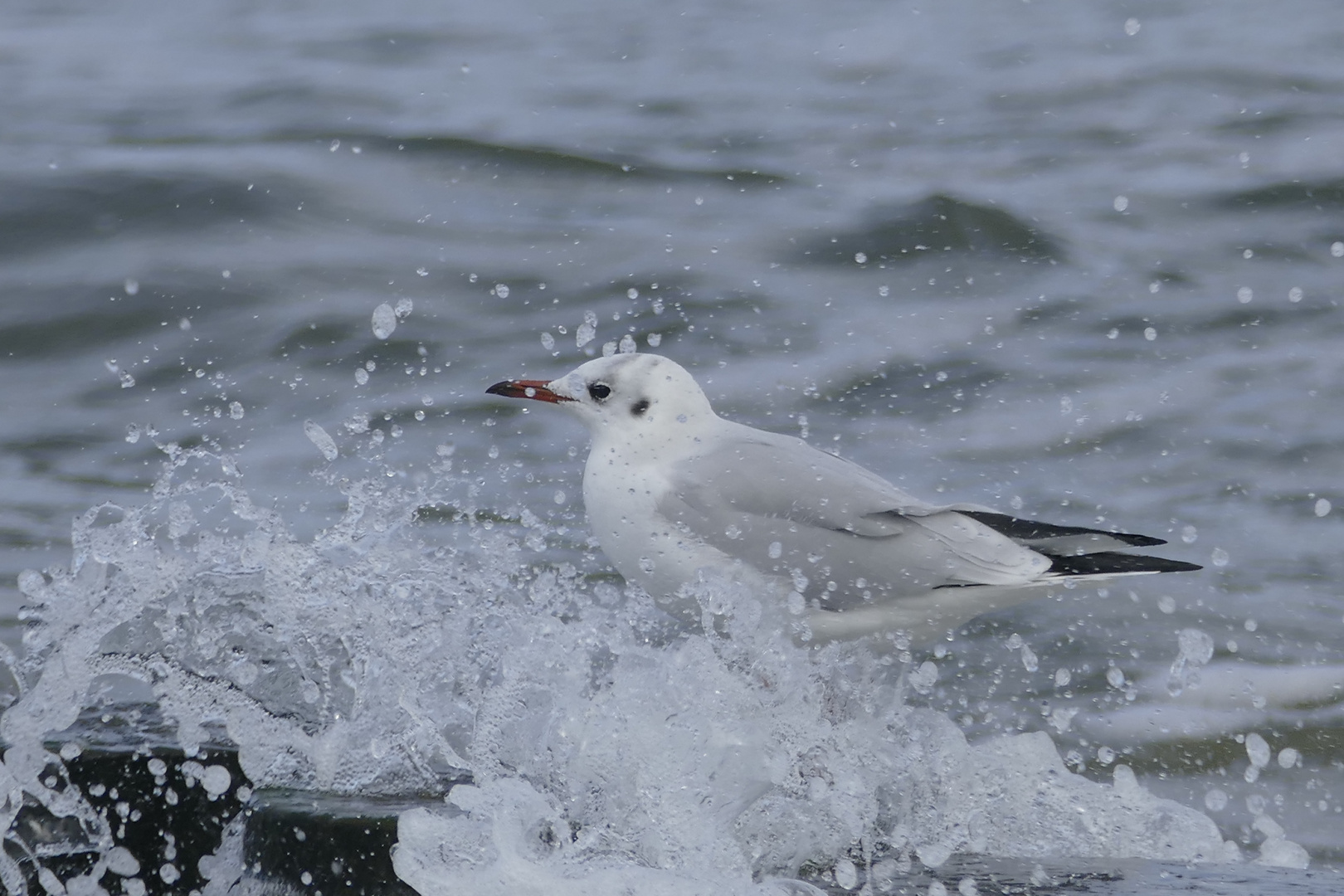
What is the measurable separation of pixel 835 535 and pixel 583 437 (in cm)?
252

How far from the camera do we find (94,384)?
640 cm

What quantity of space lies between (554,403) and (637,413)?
185 mm

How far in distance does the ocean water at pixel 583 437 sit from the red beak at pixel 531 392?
1.03 feet

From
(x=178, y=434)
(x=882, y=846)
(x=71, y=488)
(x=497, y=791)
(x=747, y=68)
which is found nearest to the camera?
(x=497, y=791)

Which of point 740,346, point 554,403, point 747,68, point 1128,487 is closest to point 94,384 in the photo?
point 740,346

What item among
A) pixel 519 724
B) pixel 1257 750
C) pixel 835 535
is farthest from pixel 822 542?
pixel 1257 750

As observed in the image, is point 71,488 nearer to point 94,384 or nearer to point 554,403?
point 94,384

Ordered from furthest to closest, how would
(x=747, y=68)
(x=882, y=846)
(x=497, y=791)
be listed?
(x=747, y=68), (x=882, y=846), (x=497, y=791)

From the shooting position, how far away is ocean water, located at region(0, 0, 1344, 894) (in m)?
2.77

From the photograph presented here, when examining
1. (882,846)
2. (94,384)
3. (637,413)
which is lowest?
(94,384)

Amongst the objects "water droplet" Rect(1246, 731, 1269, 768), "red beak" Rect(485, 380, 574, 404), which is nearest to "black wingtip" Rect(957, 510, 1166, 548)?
"water droplet" Rect(1246, 731, 1269, 768)

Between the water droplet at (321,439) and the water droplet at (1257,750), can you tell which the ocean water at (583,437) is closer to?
the water droplet at (1257,750)

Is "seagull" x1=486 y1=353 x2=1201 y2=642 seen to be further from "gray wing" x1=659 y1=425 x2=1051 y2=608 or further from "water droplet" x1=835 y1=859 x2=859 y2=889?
"water droplet" x1=835 y1=859 x2=859 y2=889

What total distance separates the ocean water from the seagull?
0.36 ft
